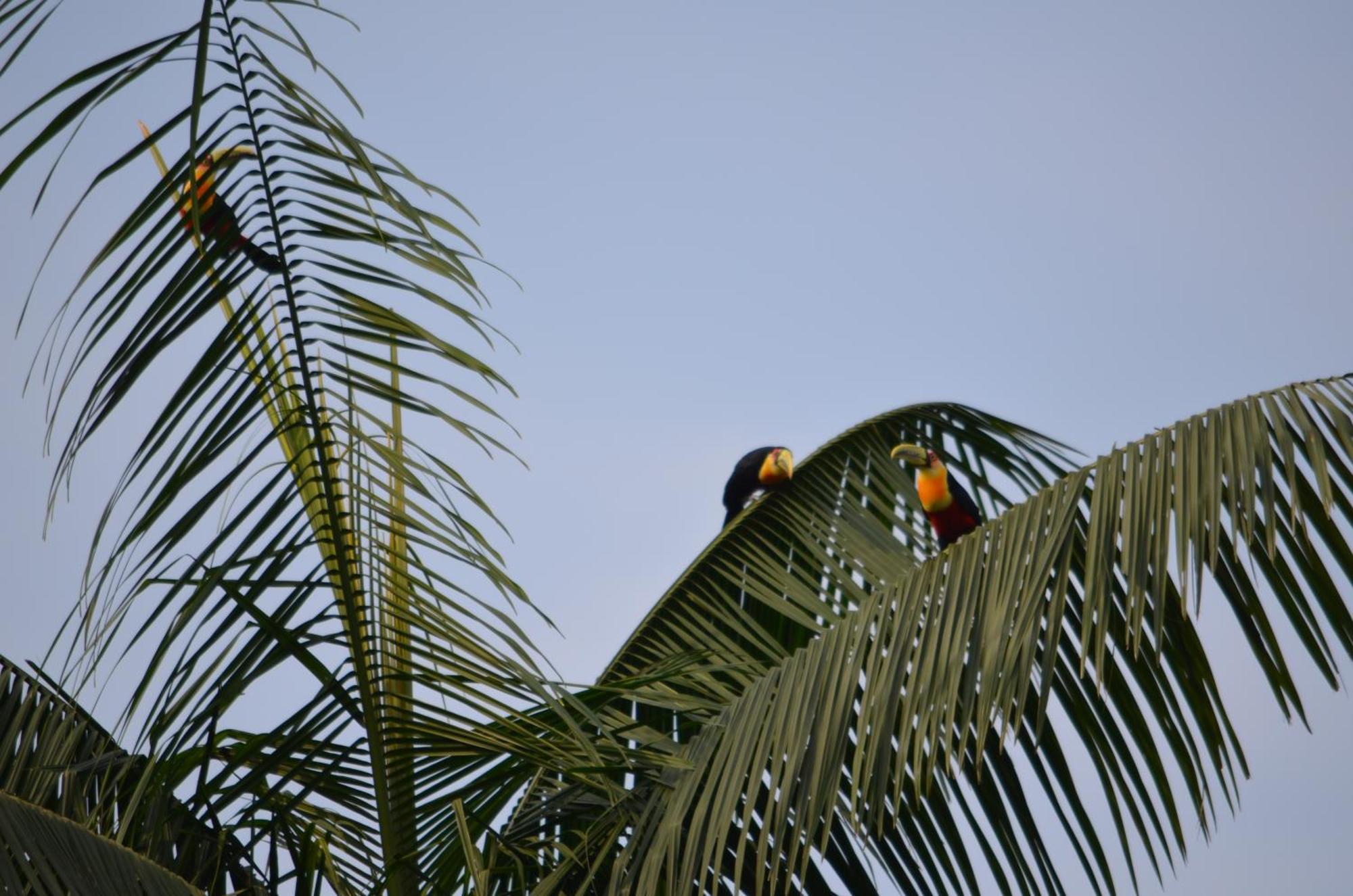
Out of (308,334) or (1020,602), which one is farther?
(308,334)

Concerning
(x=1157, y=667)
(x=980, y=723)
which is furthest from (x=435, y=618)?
(x=1157, y=667)

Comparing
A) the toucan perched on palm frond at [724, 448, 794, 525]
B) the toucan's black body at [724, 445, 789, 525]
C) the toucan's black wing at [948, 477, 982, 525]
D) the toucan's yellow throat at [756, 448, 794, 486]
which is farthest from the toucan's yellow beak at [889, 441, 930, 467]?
the toucan's black body at [724, 445, 789, 525]

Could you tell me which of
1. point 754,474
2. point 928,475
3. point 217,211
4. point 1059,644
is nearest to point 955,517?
point 928,475

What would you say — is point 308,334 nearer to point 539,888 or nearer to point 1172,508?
point 539,888

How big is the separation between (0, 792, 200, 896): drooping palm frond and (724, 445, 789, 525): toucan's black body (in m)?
3.47

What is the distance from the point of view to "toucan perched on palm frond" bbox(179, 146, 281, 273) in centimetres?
201

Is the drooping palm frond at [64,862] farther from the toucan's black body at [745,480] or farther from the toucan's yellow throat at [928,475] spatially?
the toucan's black body at [745,480]

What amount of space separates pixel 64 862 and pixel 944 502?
3560 millimetres

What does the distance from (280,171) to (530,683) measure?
91 centimetres

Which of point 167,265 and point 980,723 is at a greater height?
point 167,265

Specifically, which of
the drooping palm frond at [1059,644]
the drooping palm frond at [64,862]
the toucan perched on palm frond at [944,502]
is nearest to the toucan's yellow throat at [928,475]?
the toucan perched on palm frond at [944,502]

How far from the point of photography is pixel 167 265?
6.77 feet

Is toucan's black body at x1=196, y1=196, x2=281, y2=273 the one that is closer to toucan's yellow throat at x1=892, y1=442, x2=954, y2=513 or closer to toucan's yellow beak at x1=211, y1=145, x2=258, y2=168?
toucan's yellow beak at x1=211, y1=145, x2=258, y2=168

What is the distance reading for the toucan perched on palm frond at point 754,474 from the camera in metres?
4.86
